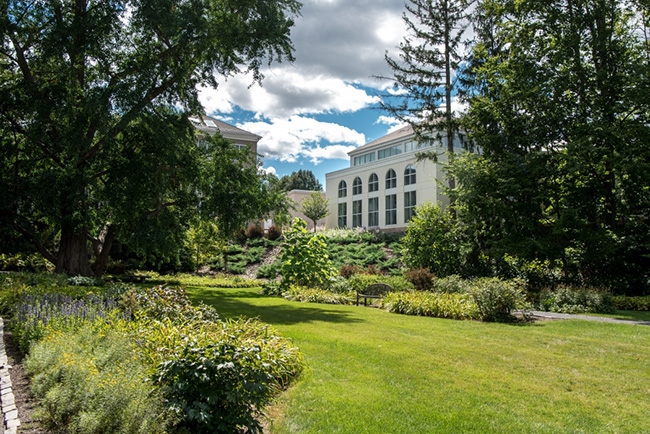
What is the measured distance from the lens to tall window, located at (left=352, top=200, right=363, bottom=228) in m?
40.1

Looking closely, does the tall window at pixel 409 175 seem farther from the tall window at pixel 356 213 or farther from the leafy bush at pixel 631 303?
the leafy bush at pixel 631 303

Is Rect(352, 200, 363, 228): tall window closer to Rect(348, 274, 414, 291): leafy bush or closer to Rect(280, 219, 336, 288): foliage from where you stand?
Rect(348, 274, 414, 291): leafy bush

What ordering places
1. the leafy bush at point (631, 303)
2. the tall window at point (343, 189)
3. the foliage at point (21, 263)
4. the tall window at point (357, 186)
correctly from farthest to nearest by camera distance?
the tall window at point (343, 189) < the tall window at point (357, 186) < the foliage at point (21, 263) < the leafy bush at point (631, 303)

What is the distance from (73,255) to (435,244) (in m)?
13.8

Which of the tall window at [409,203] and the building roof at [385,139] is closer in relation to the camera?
the tall window at [409,203]

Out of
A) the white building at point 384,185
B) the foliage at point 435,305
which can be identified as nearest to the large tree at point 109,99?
the foliage at point 435,305

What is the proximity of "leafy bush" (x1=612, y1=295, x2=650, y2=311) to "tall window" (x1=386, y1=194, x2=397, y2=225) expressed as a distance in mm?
23436

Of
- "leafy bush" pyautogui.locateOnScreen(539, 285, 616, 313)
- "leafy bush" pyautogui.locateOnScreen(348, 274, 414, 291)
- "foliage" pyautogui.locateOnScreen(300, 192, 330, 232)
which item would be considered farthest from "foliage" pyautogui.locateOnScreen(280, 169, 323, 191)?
"leafy bush" pyautogui.locateOnScreen(539, 285, 616, 313)

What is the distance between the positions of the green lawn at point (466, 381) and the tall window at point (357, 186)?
31943 millimetres

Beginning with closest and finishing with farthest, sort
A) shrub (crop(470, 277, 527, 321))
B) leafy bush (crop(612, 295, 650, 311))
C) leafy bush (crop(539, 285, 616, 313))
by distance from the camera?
shrub (crop(470, 277, 527, 321)), leafy bush (crop(539, 285, 616, 313)), leafy bush (crop(612, 295, 650, 311))

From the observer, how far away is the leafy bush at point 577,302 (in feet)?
40.7

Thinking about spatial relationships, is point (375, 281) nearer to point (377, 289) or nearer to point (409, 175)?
point (377, 289)

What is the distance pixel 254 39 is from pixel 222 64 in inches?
68.8

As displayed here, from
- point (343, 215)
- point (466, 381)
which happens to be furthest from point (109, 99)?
point (343, 215)
